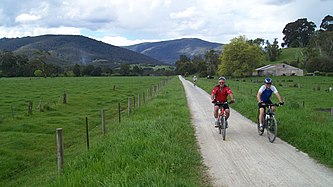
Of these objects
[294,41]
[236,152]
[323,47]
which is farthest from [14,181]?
[294,41]

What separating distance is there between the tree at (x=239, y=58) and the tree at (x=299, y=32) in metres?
55.2

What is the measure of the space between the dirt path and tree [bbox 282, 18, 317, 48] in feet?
456

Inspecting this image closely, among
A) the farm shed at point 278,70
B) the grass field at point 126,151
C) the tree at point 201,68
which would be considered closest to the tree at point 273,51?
the tree at point 201,68

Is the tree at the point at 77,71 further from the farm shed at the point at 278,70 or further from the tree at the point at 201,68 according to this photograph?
the farm shed at the point at 278,70

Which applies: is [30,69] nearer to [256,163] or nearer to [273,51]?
[273,51]

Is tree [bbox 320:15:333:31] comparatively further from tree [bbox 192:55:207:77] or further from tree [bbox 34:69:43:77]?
tree [bbox 34:69:43:77]

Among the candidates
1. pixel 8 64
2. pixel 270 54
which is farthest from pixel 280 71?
pixel 8 64

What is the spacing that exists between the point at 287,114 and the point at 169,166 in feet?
29.8

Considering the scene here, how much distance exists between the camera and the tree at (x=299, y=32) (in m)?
140

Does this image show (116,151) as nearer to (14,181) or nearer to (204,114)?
(14,181)

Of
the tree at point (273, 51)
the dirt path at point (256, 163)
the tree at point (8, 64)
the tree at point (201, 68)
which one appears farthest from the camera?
the tree at point (273, 51)

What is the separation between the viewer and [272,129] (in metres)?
11.3

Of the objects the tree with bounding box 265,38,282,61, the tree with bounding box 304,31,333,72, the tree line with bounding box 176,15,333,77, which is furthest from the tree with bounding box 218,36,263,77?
the tree with bounding box 265,38,282,61

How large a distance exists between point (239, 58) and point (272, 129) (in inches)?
3340
